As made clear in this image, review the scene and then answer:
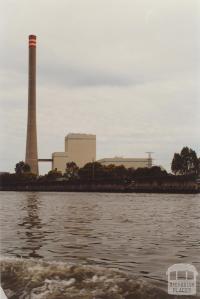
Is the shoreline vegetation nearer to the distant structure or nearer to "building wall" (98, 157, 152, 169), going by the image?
the distant structure

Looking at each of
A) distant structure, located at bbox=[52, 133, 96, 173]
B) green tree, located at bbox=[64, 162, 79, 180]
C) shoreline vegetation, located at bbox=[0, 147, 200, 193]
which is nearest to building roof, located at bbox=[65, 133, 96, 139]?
distant structure, located at bbox=[52, 133, 96, 173]

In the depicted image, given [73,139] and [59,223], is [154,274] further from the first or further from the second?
[73,139]

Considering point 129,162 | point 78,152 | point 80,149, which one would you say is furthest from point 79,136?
point 129,162

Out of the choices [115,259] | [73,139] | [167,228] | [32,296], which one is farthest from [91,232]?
[73,139]

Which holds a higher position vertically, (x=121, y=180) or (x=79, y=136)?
(x=79, y=136)

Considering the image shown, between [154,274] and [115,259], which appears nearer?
[154,274]

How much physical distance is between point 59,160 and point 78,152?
657cm

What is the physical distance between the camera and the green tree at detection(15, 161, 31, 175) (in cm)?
12744

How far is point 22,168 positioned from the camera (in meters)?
130

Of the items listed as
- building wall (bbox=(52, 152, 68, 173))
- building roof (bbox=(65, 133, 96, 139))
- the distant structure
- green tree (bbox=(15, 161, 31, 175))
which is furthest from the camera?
building roof (bbox=(65, 133, 96, 139))

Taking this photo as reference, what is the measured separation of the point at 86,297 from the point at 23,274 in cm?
193

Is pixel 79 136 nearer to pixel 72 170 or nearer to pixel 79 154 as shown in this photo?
pixel 79 154

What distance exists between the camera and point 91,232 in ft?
56.7

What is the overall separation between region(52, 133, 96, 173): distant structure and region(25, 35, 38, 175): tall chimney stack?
29.0 meters
